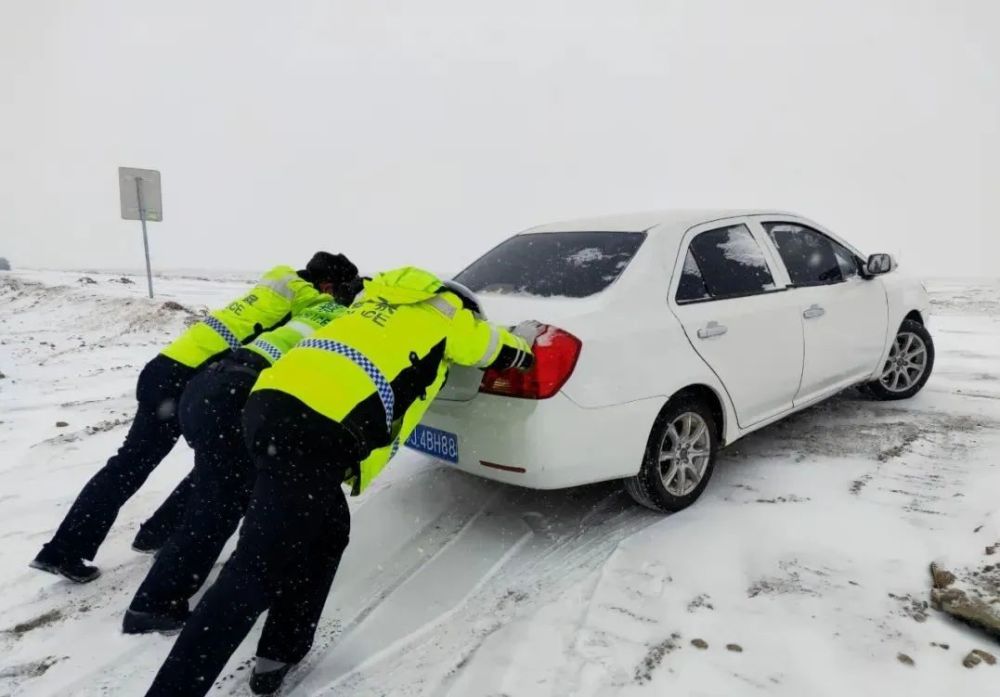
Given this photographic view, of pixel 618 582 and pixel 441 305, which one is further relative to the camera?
pixel 618 582

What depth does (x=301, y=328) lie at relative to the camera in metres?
3.06

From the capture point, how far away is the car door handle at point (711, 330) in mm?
3398

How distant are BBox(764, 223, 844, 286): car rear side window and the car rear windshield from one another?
4.12 feet

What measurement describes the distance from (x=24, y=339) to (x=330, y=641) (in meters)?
11.9

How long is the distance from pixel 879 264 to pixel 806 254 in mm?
690

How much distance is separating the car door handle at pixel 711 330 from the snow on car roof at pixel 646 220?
59 cm

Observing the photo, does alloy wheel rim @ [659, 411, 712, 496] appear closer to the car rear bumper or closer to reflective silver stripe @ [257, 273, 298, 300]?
the car rear bumper

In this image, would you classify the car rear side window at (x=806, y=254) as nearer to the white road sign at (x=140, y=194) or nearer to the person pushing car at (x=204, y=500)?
the person pushing car at (x=204, y=500)

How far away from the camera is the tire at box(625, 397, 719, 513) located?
327cm

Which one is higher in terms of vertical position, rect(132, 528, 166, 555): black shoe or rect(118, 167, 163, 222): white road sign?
rect(118, 167, 163, 222): white road sign

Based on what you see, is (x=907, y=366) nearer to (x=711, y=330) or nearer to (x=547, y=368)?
(x=711, y=330)

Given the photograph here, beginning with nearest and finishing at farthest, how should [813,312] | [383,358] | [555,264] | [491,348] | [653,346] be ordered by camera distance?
[383,358] → [491,348] → [653,346] → [555,264] → [813,312]

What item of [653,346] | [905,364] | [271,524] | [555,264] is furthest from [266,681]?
[905,364]

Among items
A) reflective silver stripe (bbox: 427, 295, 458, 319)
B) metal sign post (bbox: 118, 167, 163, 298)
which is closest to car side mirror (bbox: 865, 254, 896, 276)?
reflective silver stripe (bbox: 427, 295, 458, 319)
